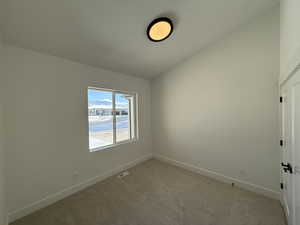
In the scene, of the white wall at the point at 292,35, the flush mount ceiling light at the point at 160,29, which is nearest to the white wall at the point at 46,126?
the flush mount ceiling light at the point at 160,29

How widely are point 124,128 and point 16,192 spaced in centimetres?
211

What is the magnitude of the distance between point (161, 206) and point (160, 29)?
107 inches

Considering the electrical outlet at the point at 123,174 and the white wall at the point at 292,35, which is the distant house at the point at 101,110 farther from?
the white wall at the point at 292,35

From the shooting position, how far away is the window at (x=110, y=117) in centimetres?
262

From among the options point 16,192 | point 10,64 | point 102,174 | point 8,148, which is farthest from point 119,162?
point 10,64

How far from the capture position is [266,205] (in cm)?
188

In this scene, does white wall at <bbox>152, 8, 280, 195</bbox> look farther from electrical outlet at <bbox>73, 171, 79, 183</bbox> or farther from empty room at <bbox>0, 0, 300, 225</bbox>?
electrical outlet at <bbox>73, 171, 79, 183</bbox>

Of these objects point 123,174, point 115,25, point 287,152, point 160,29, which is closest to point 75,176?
point 123,174

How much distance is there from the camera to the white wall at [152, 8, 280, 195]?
6.73 feet

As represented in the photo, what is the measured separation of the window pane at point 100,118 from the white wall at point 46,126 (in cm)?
20

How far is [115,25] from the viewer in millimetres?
1712

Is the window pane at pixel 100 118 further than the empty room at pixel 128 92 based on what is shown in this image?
Yes

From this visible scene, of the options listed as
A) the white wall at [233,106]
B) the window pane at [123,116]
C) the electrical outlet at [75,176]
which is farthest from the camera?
the window pane at [123,116]

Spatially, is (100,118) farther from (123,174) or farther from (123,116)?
(123,174)
